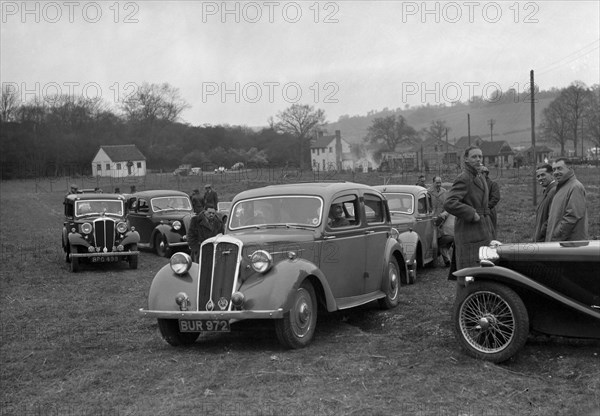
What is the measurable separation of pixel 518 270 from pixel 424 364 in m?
1.31

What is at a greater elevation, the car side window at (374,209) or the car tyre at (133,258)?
the car side window at (374,209)

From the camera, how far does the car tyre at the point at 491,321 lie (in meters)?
6.12

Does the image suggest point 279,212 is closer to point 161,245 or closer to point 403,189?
point 403,189

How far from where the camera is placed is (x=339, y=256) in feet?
26.9

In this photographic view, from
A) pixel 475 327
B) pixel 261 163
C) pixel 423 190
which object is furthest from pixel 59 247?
pixel 261 163

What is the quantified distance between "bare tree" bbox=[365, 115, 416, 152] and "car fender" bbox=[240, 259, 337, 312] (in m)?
103

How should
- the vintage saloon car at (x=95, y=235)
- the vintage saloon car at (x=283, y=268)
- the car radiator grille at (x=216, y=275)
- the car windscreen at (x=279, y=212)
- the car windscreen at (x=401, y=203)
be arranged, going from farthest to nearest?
the vintage saloon car at (x=95, y=235) → the car windscreen at (x=401, y=203) → the car windscreen at (x=279, y=212) → the car radiator grille at (x=216, y=275) → the vintage saloon car at (x=283, y=268)

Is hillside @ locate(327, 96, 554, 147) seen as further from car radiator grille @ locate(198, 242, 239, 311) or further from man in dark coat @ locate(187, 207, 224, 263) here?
car radiator grille @ locate(198, 242, 239, 311)

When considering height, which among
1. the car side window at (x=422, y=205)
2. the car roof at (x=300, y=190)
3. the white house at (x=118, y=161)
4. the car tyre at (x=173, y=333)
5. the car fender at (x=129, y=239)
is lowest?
the car tyre at (x=173, y=333)

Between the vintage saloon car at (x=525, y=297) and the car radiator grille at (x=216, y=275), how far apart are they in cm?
232

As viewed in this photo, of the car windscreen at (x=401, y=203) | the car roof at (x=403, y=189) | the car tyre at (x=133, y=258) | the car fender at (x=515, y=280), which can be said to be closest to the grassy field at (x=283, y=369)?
the car fender at (x=515, y=280)

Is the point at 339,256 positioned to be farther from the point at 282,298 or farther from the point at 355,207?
the point at 282,298

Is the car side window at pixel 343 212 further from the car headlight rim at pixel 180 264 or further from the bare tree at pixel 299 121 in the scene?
the bare tree at pixel 299 121

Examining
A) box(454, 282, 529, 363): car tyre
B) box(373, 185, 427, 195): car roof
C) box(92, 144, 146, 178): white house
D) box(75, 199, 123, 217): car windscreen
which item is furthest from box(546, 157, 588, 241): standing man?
box(92, 144, 146, 178): white house
